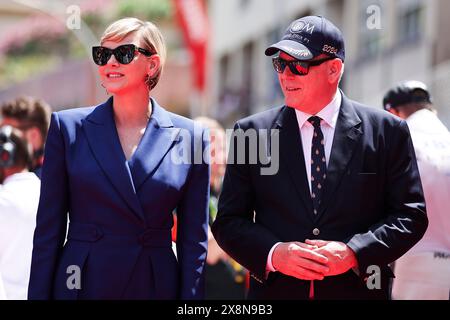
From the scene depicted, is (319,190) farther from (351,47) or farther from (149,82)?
(351,47)

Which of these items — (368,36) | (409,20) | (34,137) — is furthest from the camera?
(368,36)

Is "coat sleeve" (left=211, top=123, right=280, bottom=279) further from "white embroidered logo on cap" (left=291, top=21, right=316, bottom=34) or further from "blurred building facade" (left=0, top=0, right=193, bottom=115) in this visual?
"blurred building facade" (left=0, top=0, right=193, bottom=115)

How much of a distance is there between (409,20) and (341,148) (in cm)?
1692

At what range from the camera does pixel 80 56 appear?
42031mm

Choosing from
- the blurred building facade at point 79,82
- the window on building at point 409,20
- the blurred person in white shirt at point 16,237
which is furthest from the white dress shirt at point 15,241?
the blurred building facade at point 79,82

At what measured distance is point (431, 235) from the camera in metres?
5.75

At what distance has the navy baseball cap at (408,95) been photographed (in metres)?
6.34

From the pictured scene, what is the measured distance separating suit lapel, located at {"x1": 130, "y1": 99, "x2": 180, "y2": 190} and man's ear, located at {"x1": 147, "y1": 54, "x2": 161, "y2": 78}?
18 centimetres

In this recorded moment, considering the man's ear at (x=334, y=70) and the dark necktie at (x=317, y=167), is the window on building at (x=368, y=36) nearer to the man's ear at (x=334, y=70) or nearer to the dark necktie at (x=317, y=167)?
the man's ear at (x=334, y=70)

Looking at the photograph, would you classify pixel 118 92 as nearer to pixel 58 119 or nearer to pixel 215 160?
pixel 58 119

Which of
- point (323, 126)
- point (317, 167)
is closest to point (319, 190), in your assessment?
point (317, 167)

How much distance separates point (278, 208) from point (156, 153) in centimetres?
65

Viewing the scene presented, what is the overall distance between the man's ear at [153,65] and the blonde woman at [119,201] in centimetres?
2
